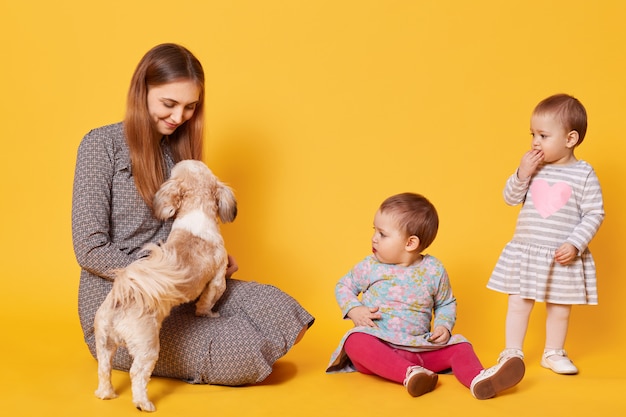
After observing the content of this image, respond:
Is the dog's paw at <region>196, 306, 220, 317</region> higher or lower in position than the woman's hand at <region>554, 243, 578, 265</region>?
lower

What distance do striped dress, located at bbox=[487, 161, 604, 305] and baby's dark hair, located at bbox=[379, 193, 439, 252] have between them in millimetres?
485

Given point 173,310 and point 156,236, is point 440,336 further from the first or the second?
point 156,236

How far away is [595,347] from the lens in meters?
4.02

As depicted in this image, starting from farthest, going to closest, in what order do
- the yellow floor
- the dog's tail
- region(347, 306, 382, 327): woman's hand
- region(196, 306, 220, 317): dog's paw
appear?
region(347, 306, 382, 327): woman's hand
region(196, 306, 220, 317): dog's paw
the yellow floor
the dog's tail

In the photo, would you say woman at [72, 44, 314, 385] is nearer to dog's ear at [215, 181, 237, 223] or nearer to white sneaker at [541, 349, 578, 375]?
dog's ear at [215, 181, 237, 223]

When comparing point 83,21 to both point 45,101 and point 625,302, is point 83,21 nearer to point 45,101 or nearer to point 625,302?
point 45,101

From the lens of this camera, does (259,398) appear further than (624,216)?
No

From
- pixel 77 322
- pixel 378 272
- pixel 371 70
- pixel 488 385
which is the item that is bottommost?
pixel 77 322

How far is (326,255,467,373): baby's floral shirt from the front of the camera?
3422 mm

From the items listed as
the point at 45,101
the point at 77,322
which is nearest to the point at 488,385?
the point at 77,322

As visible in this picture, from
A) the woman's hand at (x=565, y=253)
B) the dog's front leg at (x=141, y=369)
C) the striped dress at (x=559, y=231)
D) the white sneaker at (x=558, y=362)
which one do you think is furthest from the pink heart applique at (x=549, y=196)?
the dog's front leg at (x=141, y=369)

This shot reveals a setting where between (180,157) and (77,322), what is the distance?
1234mm

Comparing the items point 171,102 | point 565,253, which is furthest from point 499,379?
point 171,102

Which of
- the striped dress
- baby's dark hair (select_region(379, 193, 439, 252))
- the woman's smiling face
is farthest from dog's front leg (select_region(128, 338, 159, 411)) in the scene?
the striped dress
